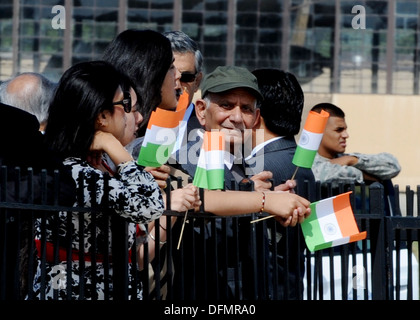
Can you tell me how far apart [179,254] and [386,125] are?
13.2 metres

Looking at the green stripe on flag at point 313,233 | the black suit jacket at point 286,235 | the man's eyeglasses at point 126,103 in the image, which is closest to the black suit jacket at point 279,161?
the black suit jacket at point 286,235

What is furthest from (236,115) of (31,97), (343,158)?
(343,158)

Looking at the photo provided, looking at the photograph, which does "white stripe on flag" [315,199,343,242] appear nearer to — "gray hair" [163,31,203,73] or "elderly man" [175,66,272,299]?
"elderly man" [175,66,272,299]

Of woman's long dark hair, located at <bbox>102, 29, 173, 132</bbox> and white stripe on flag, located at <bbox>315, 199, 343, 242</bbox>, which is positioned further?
woman's long dark hair, located at <bbox>102, 29, 173, 132</bbox>

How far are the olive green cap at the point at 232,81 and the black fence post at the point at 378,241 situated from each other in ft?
2.55

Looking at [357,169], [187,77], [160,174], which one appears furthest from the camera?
[357,169]

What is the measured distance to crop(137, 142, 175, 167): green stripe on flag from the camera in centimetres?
468

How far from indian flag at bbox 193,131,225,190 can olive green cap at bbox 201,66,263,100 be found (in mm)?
851

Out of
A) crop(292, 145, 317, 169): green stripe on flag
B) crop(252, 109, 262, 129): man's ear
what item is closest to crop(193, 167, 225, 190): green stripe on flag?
crop(292, 145, 317, 169): green stripe on flag

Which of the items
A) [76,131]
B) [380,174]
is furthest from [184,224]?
[380,174]

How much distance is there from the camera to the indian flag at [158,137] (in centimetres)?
466

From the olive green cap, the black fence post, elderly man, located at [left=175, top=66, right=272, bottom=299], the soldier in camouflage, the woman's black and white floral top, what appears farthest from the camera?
the soldier in camouflage

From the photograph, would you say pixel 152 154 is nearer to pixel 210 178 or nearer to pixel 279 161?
pixel 210 178

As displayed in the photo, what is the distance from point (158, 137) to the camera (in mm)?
4664
